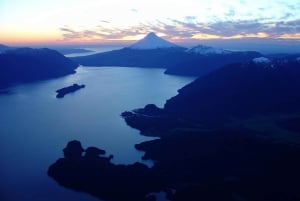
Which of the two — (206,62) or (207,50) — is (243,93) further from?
(207,50)

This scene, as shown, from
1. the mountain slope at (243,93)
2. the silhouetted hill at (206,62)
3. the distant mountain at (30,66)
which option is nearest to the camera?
the mountain slope at (243,93)

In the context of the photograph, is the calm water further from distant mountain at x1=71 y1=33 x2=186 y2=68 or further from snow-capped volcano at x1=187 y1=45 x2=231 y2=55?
distant mountain at x1=71 y1=33 x2=186 y2=68

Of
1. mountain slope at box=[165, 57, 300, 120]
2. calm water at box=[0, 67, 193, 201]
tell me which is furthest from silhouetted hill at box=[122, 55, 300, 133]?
calm water at box=[0, 67, 193, 201]

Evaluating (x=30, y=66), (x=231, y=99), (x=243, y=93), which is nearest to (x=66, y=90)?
(x=231, y=99)

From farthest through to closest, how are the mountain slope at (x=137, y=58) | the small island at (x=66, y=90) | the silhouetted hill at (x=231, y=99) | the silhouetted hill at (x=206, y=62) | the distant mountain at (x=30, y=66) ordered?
the mountain slope at (x=137, y=58) < the silhouetted hill at (x=206, y=62) < the distant mountain at (x=30, y=66) < the small island at (x=66, y=90) < the silhouetted hill at (x=231, y=99)

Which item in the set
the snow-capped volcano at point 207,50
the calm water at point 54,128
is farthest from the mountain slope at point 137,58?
the calm water at point 54,128

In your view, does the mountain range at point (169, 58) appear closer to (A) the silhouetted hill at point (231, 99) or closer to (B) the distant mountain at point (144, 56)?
(B) the distant mountain at point (144, 56)

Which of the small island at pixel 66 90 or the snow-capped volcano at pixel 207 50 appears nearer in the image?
the small island at pixel 66 90
